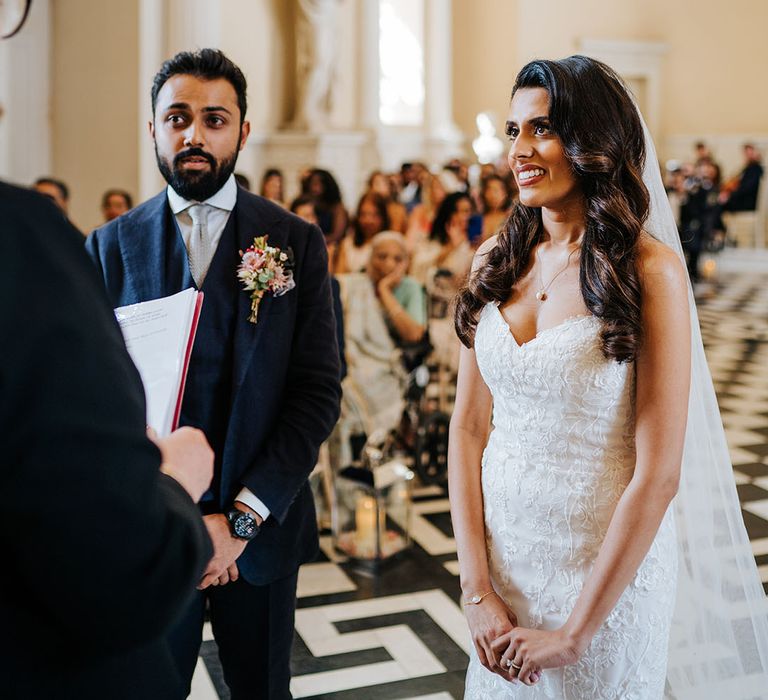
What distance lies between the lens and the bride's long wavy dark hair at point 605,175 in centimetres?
187

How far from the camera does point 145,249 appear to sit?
2166 millimetres

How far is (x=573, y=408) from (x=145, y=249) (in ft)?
3.25

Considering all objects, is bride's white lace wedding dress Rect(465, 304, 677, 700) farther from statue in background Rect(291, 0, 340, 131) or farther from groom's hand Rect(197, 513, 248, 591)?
statue in background Rect(291, 0, 340, 131)

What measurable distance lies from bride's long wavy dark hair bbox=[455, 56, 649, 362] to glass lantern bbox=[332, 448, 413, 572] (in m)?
2.71

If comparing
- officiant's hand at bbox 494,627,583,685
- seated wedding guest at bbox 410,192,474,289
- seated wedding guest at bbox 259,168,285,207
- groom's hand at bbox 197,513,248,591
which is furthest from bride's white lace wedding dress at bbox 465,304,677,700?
seated wedding guest at bbox 259,168,285,207

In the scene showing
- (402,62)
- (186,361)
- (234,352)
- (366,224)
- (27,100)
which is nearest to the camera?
(186,361)

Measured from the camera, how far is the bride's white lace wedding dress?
1952mm

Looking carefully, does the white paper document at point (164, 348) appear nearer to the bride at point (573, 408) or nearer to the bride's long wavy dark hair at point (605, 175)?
the bride at point (573, 408)

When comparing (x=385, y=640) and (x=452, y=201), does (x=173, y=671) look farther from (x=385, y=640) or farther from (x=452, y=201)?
(x=452, y=201)

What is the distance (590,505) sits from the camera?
1981 mm

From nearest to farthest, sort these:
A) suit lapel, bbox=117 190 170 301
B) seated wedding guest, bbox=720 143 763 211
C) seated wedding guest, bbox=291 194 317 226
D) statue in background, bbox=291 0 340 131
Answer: suit lapel, bbox=117 190 170 301
seated wedding guest, bbox=291 194 317 226
statue in background, bbox=291 0 340 131
seated wedding guest, bbox=720 143 763 211

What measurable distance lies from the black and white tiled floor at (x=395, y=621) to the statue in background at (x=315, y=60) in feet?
29.4

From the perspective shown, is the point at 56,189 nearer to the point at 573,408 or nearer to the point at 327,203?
the point at 327,203

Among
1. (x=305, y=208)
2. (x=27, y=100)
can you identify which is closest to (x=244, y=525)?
(x=305, y=208)
